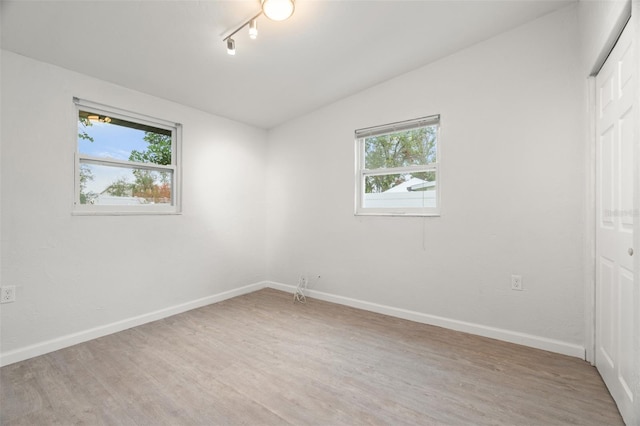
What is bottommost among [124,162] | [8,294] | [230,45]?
[8,294]

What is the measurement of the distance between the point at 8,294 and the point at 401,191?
351 cm

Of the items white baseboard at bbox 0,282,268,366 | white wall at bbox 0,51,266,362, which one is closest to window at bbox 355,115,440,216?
white wall at bbox 0,51,266,362

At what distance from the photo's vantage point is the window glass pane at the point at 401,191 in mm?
2992

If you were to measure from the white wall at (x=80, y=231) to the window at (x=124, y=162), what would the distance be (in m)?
0.11

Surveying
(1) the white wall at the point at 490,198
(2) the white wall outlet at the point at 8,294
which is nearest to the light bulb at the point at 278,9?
(1) the white wall at the point at 490,198

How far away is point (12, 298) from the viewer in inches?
84.3

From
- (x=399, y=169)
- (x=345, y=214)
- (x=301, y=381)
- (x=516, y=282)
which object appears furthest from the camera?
(x=345, y=214)

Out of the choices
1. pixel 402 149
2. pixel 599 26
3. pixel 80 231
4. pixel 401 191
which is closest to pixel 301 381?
pixel 401 191

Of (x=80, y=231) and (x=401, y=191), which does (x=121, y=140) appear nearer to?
(x=80, y=231)

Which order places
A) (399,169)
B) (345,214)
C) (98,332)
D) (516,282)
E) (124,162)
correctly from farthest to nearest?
(345,214) → (399,169) → (124,162) → (98,332) → (516,282)

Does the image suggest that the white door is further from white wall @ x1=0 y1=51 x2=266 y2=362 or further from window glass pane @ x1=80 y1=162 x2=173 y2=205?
window glass pane @ x1=80 y1=162 x2=173 y2=205

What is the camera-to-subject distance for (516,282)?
246cm

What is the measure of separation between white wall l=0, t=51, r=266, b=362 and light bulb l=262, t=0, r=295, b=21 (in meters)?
1.70

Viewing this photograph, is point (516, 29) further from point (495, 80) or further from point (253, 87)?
point (253, 87)
